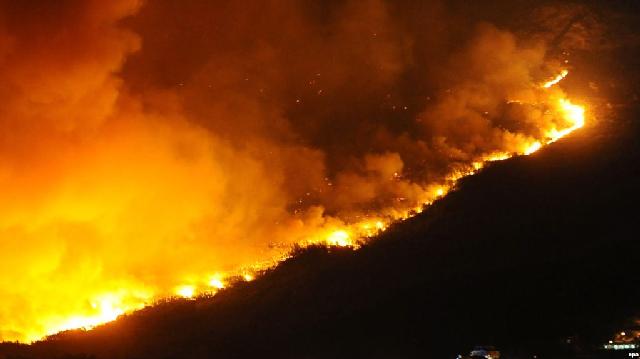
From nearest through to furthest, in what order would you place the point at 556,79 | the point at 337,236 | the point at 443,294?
the point at 443,294, the point at 337,236, the point at 556,79

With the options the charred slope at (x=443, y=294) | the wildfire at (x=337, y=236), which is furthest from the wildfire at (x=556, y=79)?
the charred slope at (x=443, y=294)

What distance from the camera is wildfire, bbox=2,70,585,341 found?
15.9 meters

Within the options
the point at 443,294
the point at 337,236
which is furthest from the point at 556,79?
the point at 443,294

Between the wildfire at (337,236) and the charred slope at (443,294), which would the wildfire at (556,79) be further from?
the charred slope at (443,294)

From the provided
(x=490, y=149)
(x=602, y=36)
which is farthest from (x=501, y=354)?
(x=602, y=36)

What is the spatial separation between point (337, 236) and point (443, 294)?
3.68m

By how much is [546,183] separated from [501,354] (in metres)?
4.96

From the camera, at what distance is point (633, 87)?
2031cm

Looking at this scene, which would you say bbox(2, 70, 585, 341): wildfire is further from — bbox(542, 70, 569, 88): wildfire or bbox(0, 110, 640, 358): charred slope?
bbox(542, 70, 569, 88): wildfire

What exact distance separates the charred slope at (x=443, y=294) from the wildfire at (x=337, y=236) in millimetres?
475

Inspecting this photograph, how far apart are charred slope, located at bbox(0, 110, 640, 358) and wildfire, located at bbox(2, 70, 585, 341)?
1.56 feet

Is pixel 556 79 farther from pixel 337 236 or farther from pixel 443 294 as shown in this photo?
pixel 443 294

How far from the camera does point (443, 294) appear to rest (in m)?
14.5

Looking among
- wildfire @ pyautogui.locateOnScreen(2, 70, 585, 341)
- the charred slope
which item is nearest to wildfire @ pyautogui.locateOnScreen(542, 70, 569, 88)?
wildfire @ pyautogui.locateOnScreen(2, 70, 585, 341)
